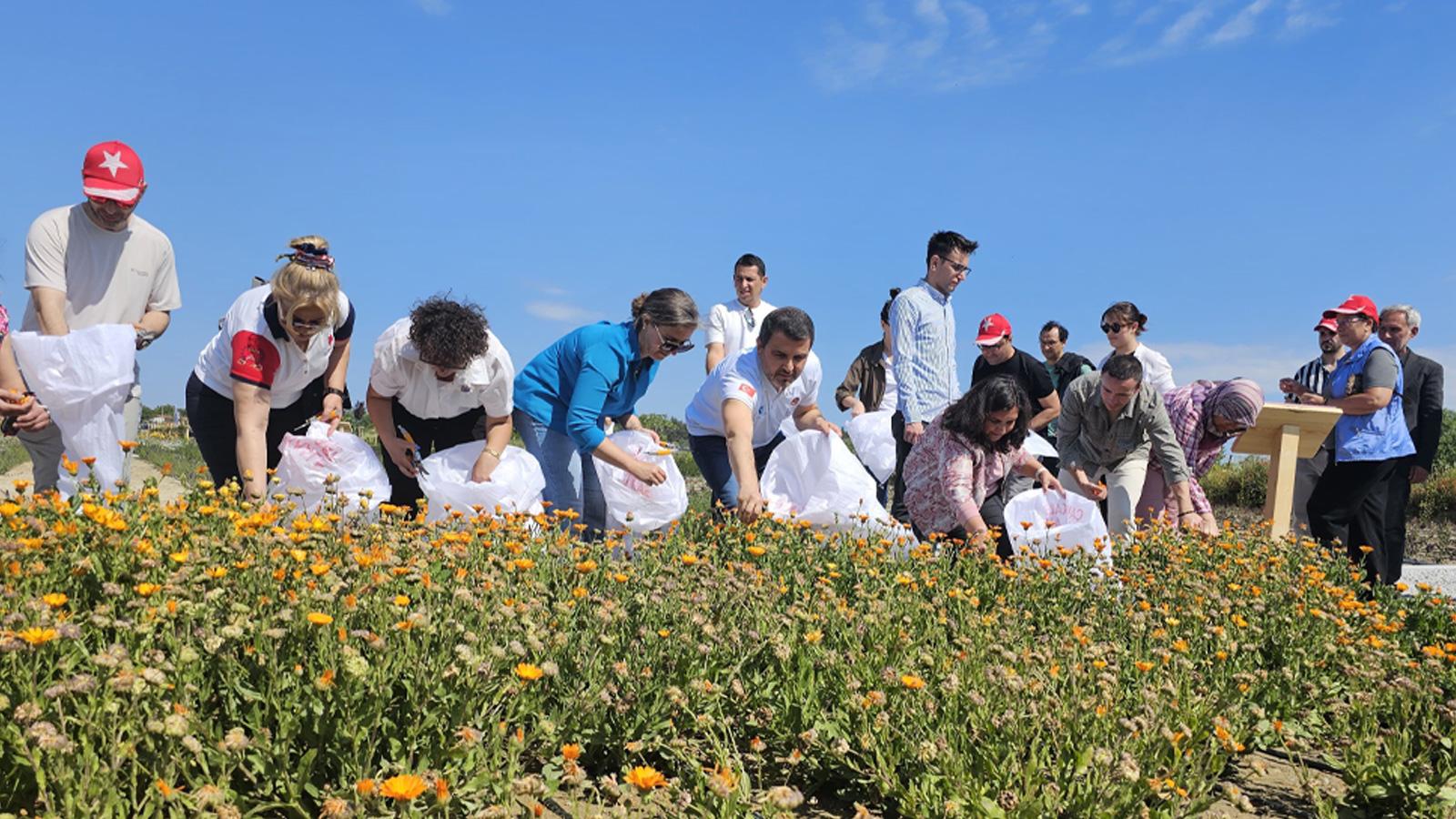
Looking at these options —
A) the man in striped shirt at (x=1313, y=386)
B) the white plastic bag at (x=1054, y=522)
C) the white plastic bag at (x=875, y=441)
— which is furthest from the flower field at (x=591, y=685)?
the man in striped shirt at (x=1313, y=386)

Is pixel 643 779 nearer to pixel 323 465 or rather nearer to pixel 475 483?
pixel 475 483

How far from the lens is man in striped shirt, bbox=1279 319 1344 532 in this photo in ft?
23.6

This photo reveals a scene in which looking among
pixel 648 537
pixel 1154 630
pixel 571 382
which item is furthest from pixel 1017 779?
pixel 571 382

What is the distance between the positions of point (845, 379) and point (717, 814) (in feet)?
17.1

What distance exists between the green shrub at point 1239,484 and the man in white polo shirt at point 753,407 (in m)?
11.3

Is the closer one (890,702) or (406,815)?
(406,815)

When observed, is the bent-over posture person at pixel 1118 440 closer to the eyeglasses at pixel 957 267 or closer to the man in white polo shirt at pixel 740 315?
the eyeglasses at pixel 957 267

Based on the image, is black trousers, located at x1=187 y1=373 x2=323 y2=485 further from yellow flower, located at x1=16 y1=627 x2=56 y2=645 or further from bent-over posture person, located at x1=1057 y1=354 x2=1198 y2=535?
bent-over posture person, located at x1=1057 y1=354 x2=1198 y2=535

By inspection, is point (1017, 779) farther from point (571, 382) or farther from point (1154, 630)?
point (571, 382)

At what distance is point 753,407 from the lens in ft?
17.7

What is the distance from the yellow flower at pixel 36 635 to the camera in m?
2.14

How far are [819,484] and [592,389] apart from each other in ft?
4.27

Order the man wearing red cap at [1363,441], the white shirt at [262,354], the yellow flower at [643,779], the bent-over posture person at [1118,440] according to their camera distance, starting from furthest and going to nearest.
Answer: the man wearing red cap at [1363,441] < the bent-over posture person at [1118,440] < the white shirt at [262,354] < the yellow flower at [643,779]

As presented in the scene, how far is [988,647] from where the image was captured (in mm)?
3262
